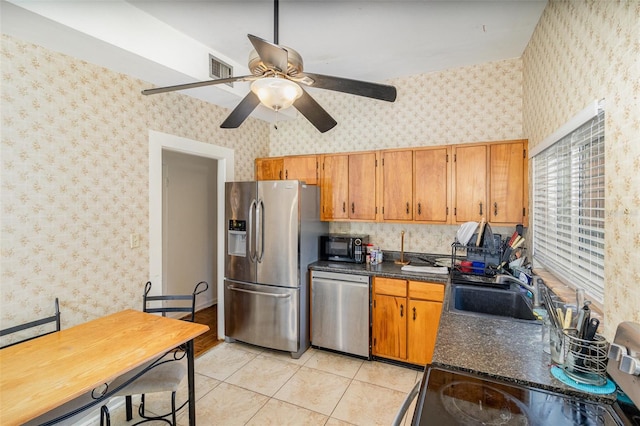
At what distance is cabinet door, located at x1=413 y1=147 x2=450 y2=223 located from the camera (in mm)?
2900

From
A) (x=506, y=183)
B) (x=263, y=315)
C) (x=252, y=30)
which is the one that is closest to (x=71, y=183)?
(x=252, y=30)

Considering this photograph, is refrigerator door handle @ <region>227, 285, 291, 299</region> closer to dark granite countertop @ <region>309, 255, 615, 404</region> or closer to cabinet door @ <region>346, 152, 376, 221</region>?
cabinet door @ <region>346, 152, 376, 221</region>

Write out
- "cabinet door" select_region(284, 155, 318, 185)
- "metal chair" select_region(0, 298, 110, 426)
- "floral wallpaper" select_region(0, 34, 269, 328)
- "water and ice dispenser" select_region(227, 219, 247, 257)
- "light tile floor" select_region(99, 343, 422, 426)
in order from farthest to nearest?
"cabinet door" select_region(284, 155, 318, 185) < "water and ice dispenser" select_region(227, 219, 247, 257) < "light tile floor" select_region(99, 343, 422, 426) < "floral wallpaper" select_region(0, 34, 269, 328) < "metal chair" select_region(0, 298, 110, 426)

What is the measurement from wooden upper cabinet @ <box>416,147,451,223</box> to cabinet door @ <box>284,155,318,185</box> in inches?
44.7

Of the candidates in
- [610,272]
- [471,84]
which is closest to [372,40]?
[471,84]

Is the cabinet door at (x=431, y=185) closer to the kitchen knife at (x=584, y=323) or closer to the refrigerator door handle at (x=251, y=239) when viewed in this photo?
the refrigerator door handle at (x=251, y=239)

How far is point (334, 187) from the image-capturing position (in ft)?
11.1

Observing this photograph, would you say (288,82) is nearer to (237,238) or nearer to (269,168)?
(237,238)

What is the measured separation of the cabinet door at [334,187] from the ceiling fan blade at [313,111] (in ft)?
3.79

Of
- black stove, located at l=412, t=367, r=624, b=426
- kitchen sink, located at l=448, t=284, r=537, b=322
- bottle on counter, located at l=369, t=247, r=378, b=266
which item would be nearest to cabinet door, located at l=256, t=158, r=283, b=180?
bottle on counter, located at l=369, t=247, r=378, b=266

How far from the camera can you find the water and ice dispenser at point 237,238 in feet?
10.4

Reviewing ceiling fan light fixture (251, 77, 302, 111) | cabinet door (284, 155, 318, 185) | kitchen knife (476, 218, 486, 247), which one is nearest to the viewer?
ceiling fan light fixture (251, 77, 302, 111)

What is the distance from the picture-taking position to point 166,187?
3.95 m

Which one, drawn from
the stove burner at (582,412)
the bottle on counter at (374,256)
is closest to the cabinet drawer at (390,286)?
the bottle on counter at (374,256)
